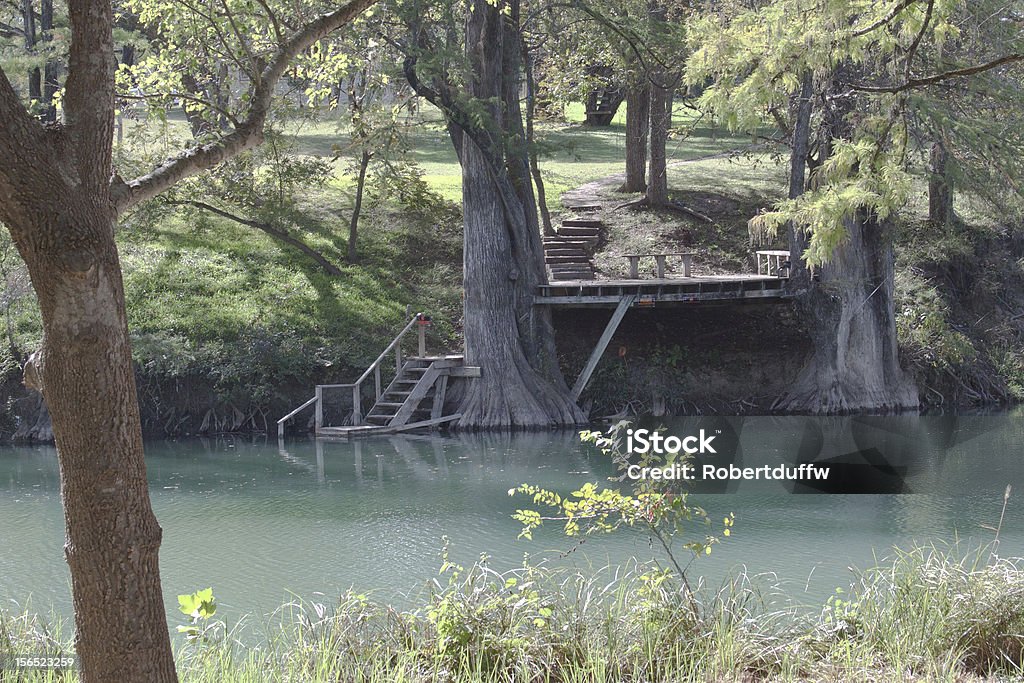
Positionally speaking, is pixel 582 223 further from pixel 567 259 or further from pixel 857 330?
pixel 857 330

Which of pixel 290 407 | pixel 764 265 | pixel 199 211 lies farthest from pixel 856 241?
pixel 199 211

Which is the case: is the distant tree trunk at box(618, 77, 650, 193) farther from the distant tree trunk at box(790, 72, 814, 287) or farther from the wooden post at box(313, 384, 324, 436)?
the wooden post at box(313, 384, 324, 436)

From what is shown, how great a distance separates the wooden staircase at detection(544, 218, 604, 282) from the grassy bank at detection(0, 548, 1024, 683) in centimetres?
1894

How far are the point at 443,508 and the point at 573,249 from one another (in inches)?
460

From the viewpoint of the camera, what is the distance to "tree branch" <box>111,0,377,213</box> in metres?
5.10

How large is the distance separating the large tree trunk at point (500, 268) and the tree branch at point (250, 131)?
50.5 feet

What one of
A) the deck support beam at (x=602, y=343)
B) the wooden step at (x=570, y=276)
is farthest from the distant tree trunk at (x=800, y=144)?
the wooden step at (x=570, y=276)

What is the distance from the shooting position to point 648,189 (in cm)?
2967

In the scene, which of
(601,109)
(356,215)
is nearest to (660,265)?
(356,215)

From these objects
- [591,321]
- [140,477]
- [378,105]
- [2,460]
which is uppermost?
[378,105]

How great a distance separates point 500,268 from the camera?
21875 millimetres

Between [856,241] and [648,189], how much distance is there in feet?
28.8

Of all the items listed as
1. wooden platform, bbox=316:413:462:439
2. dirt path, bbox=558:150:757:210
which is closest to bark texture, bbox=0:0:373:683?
wooden platform, bbox=316:413:462:439

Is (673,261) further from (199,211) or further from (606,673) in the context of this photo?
A: (606,673)
